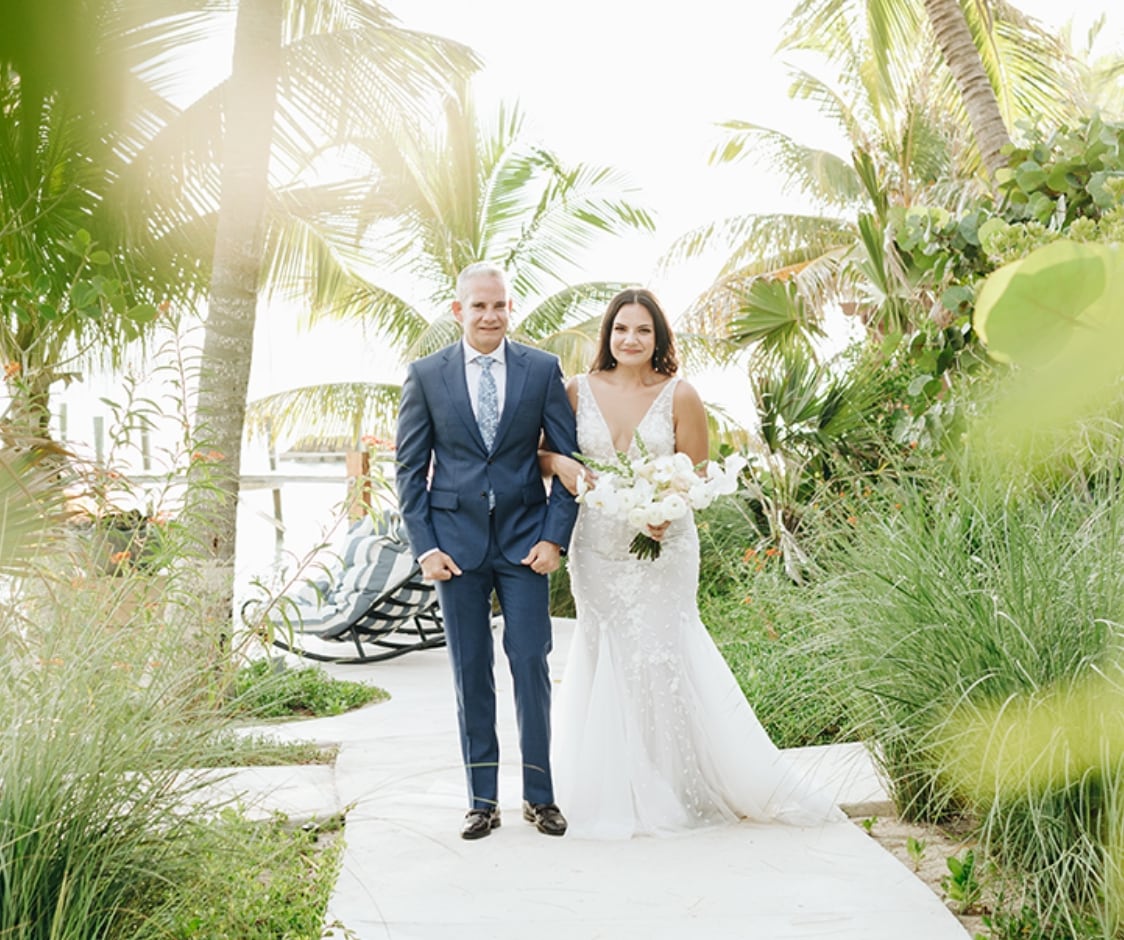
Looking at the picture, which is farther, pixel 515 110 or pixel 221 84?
pixel 515 110

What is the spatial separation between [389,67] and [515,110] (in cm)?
798

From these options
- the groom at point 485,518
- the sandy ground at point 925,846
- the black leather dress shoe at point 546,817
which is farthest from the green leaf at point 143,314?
the sandy ground at point 925,846

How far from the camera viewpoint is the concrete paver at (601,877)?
3479 millimetres

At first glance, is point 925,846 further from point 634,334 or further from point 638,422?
point 634,334

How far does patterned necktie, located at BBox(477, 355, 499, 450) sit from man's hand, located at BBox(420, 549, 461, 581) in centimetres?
47

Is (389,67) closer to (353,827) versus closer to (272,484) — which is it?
(353,827)

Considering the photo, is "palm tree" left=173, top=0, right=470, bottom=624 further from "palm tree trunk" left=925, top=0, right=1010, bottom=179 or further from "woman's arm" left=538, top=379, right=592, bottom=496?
"palm tree trunk" left=925, top=0, right=1010, bottom=179

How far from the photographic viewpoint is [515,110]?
16750 mm

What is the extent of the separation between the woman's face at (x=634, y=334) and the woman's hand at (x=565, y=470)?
1.69ft

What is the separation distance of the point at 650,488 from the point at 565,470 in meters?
0.37

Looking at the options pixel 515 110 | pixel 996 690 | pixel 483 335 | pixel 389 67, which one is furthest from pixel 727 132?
pixel 996 690

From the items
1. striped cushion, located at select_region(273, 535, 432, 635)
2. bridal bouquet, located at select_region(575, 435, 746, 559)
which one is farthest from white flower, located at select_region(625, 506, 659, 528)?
striped cushion, located at select_region(273, 535, 432, 635)

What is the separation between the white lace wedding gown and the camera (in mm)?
4539

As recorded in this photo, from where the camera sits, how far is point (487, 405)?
14.8 ft
